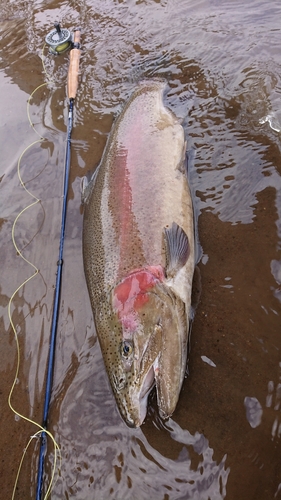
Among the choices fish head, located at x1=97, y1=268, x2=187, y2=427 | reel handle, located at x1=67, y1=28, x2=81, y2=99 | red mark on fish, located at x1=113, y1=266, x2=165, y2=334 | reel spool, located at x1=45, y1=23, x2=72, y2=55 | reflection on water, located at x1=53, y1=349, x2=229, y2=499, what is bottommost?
reflection on water, located at x1=53, y1=349, x2=229, y2=499

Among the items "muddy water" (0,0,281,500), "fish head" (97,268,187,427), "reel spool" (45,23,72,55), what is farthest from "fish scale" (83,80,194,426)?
"reel spool" (45,23,72,55)

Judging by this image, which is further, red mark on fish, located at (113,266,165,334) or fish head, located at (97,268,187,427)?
red mark on fish, located at (113,266,165,334)

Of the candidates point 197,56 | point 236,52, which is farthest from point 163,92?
point 236,52

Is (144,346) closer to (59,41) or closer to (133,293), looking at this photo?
(133,293)

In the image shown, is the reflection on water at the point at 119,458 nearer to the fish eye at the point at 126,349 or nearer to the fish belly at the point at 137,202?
the fish eye at the point at 126,349

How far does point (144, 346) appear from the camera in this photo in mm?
2717

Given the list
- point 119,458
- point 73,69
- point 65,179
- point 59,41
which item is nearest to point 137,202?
point 65,179

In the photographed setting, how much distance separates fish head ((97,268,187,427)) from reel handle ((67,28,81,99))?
11.2 ft

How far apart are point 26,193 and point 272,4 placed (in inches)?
189

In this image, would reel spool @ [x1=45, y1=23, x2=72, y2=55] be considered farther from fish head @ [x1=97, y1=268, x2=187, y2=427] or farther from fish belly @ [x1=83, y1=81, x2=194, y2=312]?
fish head @ [x1=97, y1=268, x2=187, y2=427]

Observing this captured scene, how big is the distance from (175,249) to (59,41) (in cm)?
472

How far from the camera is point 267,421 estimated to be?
8.46 ft

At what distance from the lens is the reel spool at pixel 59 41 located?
590cm

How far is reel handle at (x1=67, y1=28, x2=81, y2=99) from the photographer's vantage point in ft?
16.9
